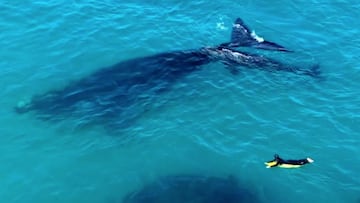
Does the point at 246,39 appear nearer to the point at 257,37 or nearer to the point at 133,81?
the point at 257,37

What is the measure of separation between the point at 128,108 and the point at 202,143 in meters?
5.53

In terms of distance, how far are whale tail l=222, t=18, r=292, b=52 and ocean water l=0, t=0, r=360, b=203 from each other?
3.22ft

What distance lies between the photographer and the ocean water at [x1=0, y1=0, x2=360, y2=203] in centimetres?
3098

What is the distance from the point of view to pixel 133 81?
37.3 meters

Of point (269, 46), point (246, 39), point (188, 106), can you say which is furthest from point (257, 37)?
point (188, 106)

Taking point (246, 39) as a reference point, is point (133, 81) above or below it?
below

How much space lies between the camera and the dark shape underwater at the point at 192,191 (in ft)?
97.4

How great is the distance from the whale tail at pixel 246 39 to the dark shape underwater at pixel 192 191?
12.9m

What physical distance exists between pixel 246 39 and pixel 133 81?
9693 mm

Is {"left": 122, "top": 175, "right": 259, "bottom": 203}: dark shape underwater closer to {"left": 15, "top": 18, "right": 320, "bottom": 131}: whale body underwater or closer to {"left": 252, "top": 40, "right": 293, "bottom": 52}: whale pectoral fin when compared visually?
{"left": 15, "top": 18, "right": 320, "bottom": 131}: whale body underwater

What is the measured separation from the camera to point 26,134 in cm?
3331

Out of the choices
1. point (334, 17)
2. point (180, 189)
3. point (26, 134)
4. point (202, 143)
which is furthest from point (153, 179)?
point (334, 17)

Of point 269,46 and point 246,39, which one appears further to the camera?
point 246,39

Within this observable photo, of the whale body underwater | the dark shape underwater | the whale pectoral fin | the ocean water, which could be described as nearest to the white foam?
the whale body underwater
